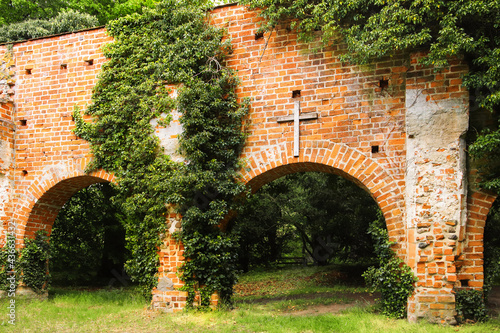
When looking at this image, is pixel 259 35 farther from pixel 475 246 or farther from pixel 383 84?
pixel 475 246

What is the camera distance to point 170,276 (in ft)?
22.3

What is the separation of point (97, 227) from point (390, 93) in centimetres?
979

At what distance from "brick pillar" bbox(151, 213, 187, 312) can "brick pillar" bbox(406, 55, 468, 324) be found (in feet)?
11.8

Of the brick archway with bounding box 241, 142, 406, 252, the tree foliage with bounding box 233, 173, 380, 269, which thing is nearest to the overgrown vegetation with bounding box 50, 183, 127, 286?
the tree foliage with bounding box 233, 173, 380, 269

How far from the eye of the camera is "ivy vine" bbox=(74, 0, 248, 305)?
6.69 m

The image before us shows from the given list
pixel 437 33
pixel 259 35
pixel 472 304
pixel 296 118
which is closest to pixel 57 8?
pixel 259 35

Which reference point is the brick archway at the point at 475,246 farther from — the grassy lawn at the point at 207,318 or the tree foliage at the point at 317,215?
the tree foliage at the point at 317,215

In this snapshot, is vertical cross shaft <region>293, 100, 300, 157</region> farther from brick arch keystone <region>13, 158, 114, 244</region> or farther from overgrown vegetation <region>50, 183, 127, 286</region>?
overgrown vegetation <region>50, 183, 127, 286</region>

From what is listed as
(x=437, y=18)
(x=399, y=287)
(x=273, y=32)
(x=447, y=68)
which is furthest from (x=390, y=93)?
(x=399, y=287)

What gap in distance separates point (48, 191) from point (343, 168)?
231 inches

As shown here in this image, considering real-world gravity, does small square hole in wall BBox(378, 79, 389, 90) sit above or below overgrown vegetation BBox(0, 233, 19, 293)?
above

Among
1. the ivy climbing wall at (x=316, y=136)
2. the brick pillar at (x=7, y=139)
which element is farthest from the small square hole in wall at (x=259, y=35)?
the brick pillar at (x=7, y=139)

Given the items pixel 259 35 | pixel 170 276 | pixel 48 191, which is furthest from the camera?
pixel 48 191

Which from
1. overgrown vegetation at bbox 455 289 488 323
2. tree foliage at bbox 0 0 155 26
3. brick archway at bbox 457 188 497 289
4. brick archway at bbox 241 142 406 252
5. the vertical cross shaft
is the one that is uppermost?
tree foliage at bbox 0 0 155 26
